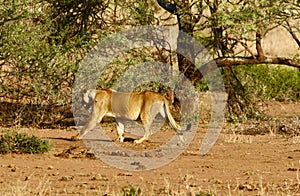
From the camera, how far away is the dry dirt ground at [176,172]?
884 centimetres

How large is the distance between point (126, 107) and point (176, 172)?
346 cm

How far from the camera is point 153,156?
11.9 meters

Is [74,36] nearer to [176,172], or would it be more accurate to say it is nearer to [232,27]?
[232,27]

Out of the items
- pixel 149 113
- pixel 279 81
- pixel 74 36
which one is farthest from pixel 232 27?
pixel 279 81

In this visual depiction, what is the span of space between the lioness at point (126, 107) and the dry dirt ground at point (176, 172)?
0.42 m

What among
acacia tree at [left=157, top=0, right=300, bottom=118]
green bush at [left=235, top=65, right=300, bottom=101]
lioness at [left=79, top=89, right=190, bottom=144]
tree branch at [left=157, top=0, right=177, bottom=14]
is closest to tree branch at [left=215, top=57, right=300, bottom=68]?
acacia tree at [left=157, top=0, right=300, bottom=118]

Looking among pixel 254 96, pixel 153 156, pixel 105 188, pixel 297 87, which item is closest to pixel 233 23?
pixel 153 156

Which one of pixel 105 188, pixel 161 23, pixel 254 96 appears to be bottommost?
pixel 105 188

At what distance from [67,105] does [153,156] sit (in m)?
5.22

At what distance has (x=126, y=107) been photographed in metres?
13.8

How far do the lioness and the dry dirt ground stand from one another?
0.42m

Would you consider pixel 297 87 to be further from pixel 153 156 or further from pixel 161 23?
pixel 153 156

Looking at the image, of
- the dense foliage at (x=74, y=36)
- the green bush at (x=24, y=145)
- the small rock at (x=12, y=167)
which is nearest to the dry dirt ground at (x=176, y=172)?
the small rock at (x=12, y=167)

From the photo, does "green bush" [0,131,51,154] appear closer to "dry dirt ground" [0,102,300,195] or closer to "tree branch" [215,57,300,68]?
"dry dirt ground" [0,102,300,195]
